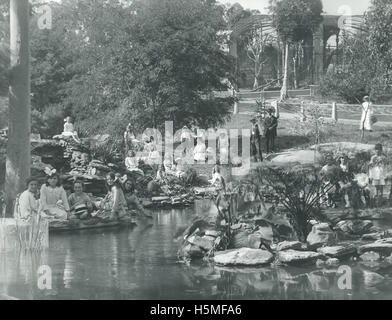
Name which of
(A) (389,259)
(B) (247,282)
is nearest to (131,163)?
(A) (389,259)

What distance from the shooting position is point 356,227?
13914mm

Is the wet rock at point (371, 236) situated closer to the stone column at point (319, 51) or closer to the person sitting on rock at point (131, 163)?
the person sitting on rock at point (131, 163)

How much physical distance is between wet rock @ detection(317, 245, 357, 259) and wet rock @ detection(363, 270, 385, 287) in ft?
2.71

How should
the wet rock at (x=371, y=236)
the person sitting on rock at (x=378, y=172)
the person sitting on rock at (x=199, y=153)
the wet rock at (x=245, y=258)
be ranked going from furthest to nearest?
the person sitting on rock at (x=199, y=153), the person sitting on rock at (x=378, y=172), the wet rock at (x=371, y=236), the wet rock at (x=245, y=258)

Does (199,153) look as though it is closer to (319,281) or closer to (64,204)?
(64,204)

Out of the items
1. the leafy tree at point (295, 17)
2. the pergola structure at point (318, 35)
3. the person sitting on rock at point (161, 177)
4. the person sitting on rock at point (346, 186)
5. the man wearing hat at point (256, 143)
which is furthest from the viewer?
the pergola structure at point (318, 35)

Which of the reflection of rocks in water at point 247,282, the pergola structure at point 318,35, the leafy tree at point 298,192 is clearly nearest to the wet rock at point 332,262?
Answer: the reflection of rocks in water at point 247,282

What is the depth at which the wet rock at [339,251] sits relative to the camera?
11.8 metres

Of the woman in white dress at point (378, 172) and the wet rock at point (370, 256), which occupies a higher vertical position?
the woman in white dress at point (378, 172)

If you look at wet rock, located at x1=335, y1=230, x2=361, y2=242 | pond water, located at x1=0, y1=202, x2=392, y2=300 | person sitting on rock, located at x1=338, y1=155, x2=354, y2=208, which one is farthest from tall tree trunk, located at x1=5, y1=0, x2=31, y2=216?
wet rock, located at x1=335, y1=230, x2=361, y2=242

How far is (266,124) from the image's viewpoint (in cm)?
2786

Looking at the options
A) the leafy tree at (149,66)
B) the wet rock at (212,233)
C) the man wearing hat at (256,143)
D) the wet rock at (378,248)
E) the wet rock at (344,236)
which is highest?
the leafy tree at (149,66)

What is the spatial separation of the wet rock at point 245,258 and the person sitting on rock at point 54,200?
4656 millimetres

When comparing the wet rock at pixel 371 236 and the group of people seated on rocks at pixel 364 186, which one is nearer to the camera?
the wet rock at pixel 371 236
